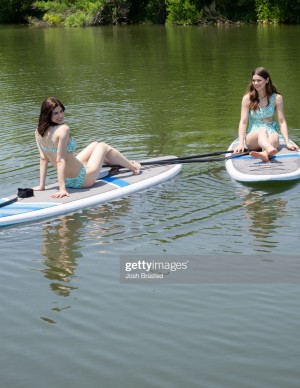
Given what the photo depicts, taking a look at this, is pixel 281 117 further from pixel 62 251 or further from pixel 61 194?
pixel 62 251

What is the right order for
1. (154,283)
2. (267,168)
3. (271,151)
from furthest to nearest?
1. (271,151)
2. (267,168)
3. (154,283)

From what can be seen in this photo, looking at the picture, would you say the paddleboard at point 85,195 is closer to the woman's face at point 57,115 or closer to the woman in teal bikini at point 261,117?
the woman's face at point 57,115

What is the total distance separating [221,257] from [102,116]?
25.6 ft

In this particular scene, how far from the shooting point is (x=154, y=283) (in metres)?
6.70

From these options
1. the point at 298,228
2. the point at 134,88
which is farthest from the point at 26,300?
the point at 134,88

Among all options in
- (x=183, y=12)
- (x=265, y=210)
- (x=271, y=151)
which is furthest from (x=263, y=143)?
(x=183, y=12)

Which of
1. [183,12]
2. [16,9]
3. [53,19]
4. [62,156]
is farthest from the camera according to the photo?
[16,9]

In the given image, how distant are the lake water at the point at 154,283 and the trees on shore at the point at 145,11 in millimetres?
25666

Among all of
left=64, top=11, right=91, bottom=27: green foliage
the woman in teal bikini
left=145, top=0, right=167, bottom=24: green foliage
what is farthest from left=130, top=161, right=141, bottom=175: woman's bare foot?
left=64, top=11, right=91, bottom=27: green foliage

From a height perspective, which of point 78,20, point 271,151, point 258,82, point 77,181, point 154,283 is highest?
point 78,20

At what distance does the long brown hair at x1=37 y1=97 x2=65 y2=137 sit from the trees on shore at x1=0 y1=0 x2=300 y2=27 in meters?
31.4

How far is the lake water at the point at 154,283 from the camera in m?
5.34

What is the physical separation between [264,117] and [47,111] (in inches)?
123

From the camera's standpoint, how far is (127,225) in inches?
325
